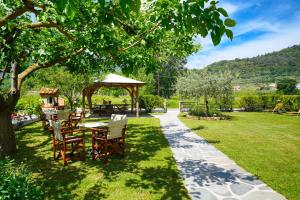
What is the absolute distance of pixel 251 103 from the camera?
85.0 ft

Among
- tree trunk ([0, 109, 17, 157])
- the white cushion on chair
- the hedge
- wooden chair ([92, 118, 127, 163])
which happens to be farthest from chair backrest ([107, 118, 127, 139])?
the hedge

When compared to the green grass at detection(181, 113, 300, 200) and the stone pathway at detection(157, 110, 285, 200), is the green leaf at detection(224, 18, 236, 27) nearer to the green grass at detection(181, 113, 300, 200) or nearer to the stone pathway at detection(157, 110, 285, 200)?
the stone pathway at detection(157, 110, 285, 200)

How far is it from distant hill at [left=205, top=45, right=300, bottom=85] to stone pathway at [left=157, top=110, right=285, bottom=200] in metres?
87.5

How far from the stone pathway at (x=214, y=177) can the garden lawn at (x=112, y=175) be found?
30 centimetres

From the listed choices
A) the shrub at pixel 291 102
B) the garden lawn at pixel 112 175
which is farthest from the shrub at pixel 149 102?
the garden lawn at pixel 112 175

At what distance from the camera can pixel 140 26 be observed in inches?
259

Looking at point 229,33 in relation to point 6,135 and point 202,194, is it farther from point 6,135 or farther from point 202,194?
point 6,135

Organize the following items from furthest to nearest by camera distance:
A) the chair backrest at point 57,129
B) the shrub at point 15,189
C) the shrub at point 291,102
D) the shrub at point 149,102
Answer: the shrub at point 149,102 < the shrub at point 291,102 < the chair backrest at point 57,129 < the shrub at point 15,189

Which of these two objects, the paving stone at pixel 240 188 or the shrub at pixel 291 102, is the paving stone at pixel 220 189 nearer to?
the paving stone at pixel 240 188

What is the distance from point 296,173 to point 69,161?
21.1 feet

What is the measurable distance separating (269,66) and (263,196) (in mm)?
114842

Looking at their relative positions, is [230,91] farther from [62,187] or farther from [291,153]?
[62,187]

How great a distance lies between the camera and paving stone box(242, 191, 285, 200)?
4.84 meters

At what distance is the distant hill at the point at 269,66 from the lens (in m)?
98.0
